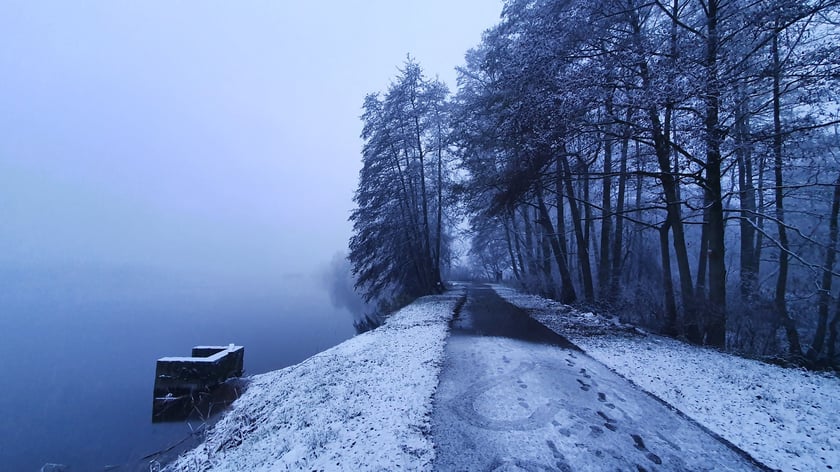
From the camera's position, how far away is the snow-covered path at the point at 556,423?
9.82ft

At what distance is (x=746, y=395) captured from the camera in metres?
4.27

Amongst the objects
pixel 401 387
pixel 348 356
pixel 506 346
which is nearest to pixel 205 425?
pixel 348 356

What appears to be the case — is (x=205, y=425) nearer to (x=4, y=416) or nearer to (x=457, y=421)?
(x=457, y=421)

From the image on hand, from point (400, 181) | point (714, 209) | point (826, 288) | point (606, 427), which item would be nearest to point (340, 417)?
point (606, 427)

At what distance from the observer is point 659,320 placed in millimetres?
8539

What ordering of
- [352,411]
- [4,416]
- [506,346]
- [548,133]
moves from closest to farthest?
[352,411]
[506,346]
[548,133]
[4,416]

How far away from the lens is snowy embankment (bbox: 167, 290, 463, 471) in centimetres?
331

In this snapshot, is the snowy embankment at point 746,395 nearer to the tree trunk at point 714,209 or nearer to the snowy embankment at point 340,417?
the tree trunk at point 714,209

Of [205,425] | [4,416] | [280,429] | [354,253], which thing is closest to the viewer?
[280,429]

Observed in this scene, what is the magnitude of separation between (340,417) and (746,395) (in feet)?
15.6

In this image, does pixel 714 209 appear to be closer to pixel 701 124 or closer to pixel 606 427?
pixel 701 124

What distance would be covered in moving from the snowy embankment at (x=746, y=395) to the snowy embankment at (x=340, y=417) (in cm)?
281

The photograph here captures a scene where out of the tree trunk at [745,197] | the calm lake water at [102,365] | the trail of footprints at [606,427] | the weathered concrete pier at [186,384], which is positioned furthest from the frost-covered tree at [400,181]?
the trail of footprints at [606,427]

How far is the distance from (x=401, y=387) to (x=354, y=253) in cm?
1515
